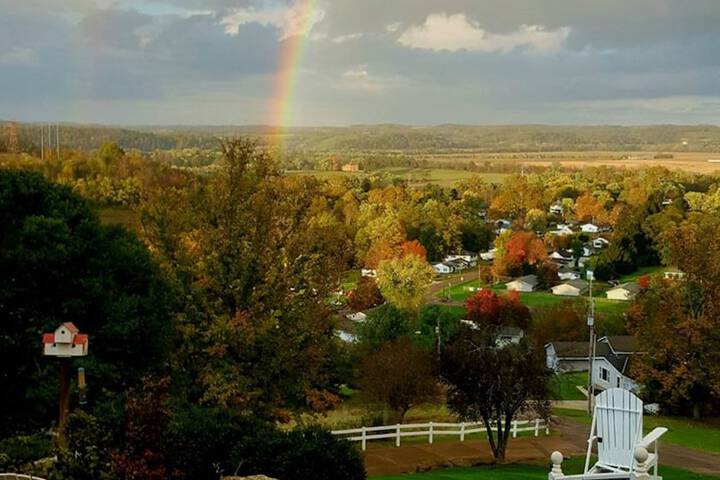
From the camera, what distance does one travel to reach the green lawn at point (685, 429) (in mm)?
23516

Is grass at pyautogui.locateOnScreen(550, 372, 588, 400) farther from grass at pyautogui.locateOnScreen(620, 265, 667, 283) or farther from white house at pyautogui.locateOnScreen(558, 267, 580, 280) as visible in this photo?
white house at pyautogui.locateOnScreen(558, 267, 580, 280)

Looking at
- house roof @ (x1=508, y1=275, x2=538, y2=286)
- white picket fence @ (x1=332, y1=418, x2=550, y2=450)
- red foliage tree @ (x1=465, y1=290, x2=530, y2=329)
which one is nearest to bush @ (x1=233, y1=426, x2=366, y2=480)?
white picket fence @ (x1=332, y1=418, x2=550, y2=450)

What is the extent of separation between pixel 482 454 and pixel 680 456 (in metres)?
5.53

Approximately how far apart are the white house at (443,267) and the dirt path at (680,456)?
6733 cm

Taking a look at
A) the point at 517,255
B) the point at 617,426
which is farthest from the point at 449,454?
the point at 517,255

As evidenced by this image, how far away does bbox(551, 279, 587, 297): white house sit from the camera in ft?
252

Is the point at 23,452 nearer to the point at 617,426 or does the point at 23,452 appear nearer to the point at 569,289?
the point at 617,426

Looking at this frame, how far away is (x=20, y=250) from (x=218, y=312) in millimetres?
4343

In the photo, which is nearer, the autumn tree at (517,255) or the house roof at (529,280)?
the house roof at (529,280)

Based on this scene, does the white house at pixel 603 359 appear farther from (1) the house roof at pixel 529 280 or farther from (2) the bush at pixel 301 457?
(2) the bush at pixel 301 457

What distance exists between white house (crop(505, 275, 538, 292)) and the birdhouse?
69435 mm

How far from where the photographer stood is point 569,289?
77875 mm

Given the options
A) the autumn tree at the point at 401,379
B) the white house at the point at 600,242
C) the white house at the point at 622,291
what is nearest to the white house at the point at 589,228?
the white house at the point at 600,242

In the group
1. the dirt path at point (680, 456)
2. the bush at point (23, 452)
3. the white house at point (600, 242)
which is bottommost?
the white house at point (600, 242)
